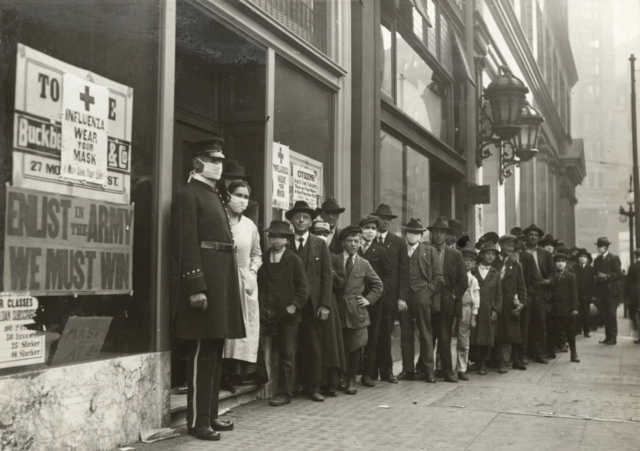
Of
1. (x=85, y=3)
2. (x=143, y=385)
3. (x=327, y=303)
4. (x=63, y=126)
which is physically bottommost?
(x=143, y=385)

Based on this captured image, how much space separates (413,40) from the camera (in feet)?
45.0

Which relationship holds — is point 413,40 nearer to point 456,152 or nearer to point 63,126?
point 456,152

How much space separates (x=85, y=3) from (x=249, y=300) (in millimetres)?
2783

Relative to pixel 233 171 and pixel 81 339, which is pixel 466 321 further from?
pixel 81 339

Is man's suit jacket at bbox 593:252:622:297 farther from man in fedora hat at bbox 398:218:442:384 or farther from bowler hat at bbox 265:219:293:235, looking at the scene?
bowler hat at bbox 265:219:293:235

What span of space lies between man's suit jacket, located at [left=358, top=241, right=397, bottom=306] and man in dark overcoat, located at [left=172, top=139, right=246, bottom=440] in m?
3.29

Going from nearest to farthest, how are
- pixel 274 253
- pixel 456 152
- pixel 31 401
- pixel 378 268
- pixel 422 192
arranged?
pixel 31 401 < pixel 274 253 < pixel 378 268 < pixel 422 192 < pixel 456 152

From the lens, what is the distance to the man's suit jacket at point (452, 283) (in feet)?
31.8

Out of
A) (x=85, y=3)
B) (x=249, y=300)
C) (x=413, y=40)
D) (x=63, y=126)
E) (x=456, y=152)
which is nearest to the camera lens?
(x=63, y=126)

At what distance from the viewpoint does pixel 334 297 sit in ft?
27.6

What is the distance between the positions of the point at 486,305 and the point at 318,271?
139 inches

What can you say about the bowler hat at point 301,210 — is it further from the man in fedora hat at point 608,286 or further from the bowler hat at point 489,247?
the man in fedora hat at point 608,286

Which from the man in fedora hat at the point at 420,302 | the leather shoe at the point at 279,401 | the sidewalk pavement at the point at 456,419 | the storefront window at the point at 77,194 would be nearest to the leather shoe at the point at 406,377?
the man in fedora hat at the point at 420,302

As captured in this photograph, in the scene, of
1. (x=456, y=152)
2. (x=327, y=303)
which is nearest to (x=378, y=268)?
(x=327, y=303)
